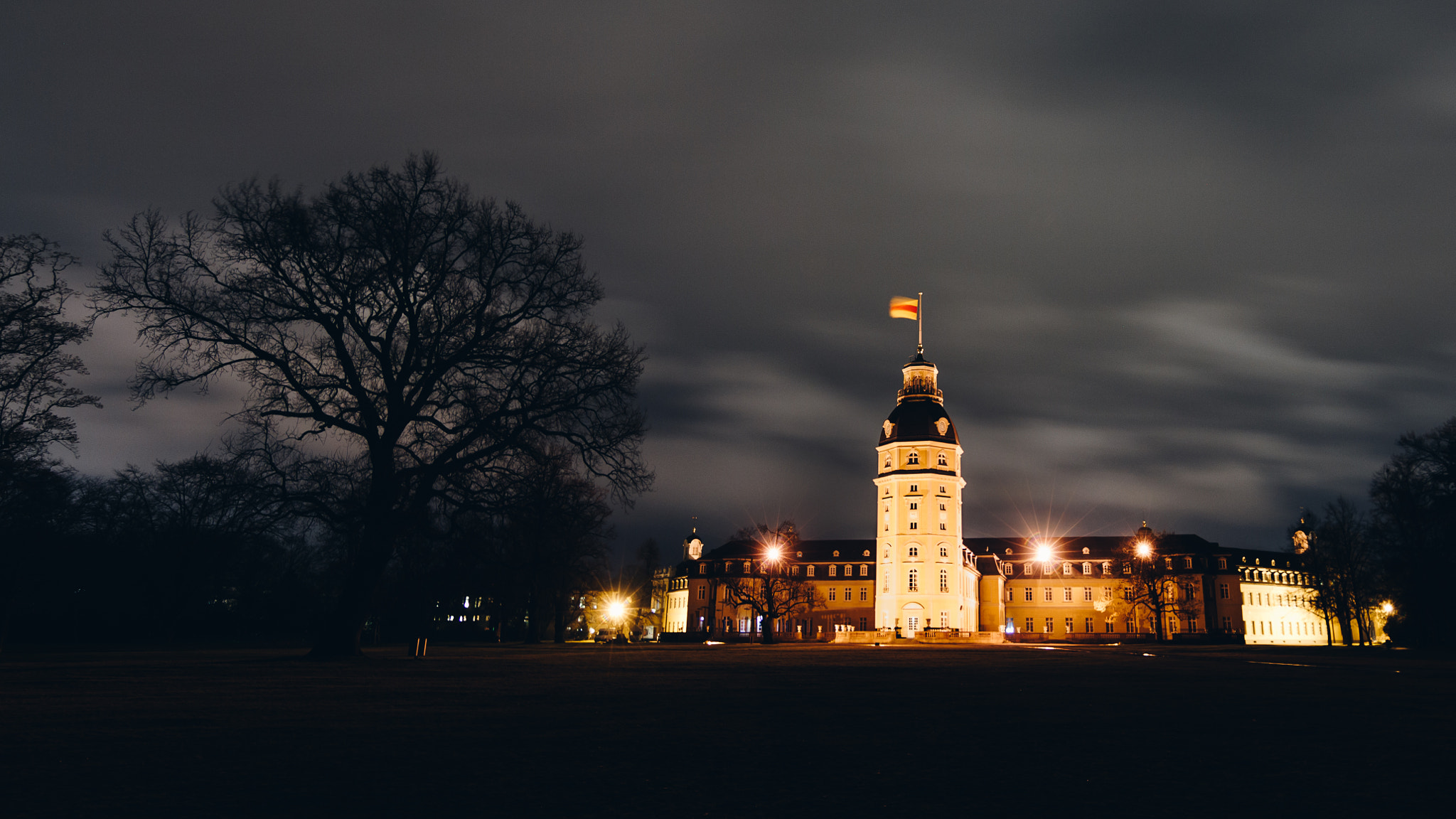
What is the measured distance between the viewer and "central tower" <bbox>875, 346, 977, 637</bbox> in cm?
10688

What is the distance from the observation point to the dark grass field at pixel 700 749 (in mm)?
6410

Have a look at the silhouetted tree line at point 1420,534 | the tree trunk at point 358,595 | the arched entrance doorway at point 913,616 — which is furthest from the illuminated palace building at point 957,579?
the tree trunk at point 358,595

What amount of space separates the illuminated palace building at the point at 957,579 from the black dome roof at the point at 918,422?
165 millimetres

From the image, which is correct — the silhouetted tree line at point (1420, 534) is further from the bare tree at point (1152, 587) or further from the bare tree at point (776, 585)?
the bare tree at point (776, 585)

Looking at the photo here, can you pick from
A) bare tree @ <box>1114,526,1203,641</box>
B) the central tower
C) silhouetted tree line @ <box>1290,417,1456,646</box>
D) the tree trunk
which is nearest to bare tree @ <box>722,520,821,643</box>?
the central tower

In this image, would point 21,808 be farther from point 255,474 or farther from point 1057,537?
point 1057,537

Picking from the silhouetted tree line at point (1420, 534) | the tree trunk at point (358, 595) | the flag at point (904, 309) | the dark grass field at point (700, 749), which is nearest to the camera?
the dark grass field at point (700, 749)

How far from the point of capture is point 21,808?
5.93 m

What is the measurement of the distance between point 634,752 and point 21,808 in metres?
4.62

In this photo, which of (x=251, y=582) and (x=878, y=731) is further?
(x=251, y=582)

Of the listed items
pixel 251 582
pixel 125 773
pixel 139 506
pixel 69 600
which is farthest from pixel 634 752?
pixel 251 582

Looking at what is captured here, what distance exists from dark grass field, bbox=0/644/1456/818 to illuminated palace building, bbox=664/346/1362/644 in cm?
7866

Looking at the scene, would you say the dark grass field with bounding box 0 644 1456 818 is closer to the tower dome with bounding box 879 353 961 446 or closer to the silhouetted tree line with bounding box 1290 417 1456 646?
the silhouetted tree line with bounding box 1290 417 1456 646

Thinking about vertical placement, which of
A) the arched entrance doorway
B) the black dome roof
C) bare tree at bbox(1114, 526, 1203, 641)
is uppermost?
the black dome roof
